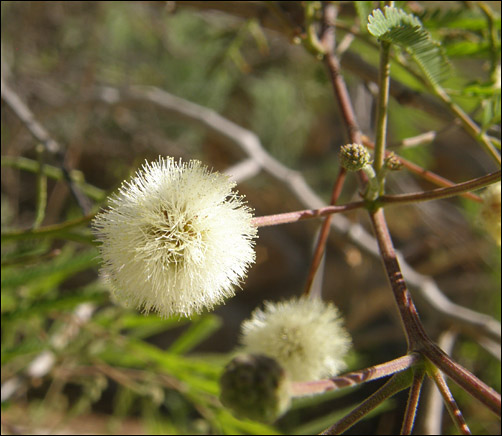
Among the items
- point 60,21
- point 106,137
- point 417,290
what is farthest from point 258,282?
point 417,290

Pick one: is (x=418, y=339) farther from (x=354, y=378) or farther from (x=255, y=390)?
(x=255, y=390)

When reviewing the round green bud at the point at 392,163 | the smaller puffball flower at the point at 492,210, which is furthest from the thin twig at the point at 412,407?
the smaller puffball flower at the point at 492,210

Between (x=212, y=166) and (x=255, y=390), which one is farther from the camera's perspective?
(x=212, y=166)

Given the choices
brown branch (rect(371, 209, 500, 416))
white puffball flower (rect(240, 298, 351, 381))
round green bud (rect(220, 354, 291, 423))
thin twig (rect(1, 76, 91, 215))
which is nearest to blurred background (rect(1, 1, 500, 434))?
thin twig (rect(1, 76, 91, 215))

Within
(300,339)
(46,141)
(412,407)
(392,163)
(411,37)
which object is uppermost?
(46,141)

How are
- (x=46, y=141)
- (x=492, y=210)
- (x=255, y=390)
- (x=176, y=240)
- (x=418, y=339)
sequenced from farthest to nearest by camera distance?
(x=46, y=141), (x=492, y=210), (x=176, y=240), (x=418, y=339), (x=255, y=390)

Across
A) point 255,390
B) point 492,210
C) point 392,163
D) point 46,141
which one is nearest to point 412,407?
point 255,390

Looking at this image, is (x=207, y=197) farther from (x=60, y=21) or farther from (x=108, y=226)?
(x=60, y=21)
